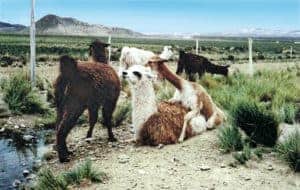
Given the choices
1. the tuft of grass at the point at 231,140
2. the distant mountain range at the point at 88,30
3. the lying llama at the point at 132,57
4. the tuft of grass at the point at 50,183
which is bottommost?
the tuft of grass at the point at 50,183

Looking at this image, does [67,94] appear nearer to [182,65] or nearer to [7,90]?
[182,65]

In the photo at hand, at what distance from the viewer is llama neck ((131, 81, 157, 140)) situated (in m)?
12.5

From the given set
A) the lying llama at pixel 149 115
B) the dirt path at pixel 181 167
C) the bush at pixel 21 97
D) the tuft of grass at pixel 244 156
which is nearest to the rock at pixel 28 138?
the dirt path at pixel 181 167

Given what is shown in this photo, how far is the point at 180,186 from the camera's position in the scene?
10.7 metres

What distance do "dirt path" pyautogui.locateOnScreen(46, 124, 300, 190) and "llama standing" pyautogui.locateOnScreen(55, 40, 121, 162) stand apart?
19.9 inches

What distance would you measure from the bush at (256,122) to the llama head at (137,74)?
1.55 meters

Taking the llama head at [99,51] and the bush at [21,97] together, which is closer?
the llama head at [99,51]

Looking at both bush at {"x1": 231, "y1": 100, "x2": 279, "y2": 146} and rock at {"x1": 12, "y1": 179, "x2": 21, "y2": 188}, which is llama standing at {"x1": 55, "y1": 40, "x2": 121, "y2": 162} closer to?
rock at {"x1": 12, "y1": 179, "x2": 21, "y2": 188}

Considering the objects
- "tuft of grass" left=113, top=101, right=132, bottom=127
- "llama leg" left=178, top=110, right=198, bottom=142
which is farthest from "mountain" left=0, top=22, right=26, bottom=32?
"llama leg" left=178, top=110, right=198, bottom=142

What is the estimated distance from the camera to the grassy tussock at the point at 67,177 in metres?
10.7

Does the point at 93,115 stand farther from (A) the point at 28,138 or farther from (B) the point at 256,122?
(B) the point at 256,122

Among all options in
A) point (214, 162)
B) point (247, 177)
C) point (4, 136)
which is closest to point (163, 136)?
point (214, 162)

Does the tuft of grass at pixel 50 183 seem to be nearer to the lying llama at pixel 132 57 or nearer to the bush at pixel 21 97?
the lying llama at pixel 132 57

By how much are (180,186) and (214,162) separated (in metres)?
1.10
